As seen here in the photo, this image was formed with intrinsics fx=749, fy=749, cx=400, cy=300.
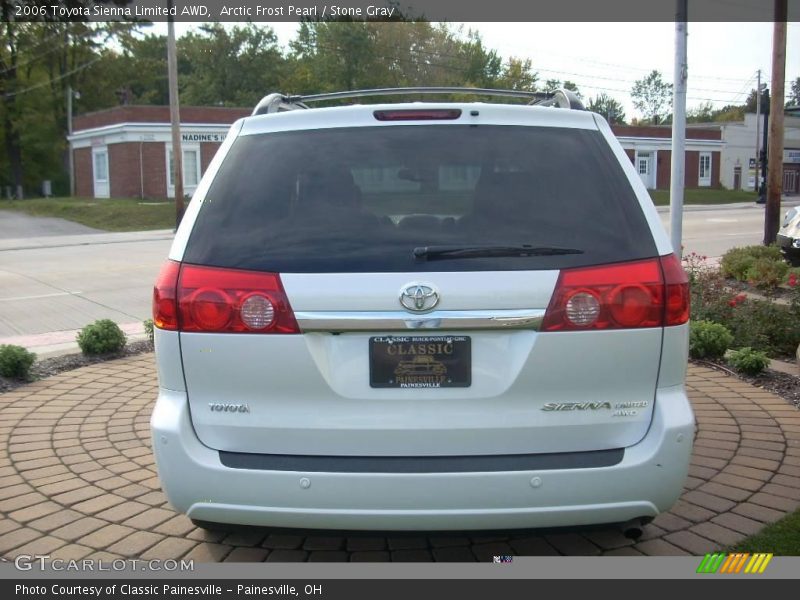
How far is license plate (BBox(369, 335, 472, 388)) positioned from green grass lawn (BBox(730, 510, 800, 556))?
163 cm

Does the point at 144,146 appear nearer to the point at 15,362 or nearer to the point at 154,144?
the point at 154,144

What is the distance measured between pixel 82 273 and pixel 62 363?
349 inches

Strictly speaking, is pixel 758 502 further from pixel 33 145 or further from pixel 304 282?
pixel 33 145

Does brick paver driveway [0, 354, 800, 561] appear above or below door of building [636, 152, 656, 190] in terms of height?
below

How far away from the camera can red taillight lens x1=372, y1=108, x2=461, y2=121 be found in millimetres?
2930

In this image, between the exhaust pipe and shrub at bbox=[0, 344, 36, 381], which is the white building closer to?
shrub at bbox=[0, 344, 36, 381]

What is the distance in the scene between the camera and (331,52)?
46406mm

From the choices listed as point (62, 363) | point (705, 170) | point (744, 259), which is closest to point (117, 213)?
point (744, 259)

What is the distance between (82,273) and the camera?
1501 cm

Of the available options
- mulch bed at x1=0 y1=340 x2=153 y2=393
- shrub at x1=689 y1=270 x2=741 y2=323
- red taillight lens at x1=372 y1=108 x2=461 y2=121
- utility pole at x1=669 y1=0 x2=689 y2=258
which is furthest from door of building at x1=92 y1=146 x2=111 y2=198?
red taillight lens at x1=372 y1=108 x2=461 y2=121

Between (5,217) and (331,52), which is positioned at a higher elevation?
(331,52)

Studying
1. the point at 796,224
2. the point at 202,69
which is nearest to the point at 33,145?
the point at 202,69

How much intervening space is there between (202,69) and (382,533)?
61229 millimetres
